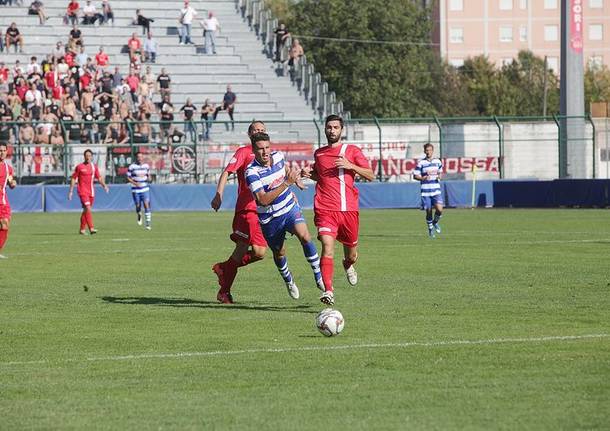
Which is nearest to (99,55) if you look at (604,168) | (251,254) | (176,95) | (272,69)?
(176,95)

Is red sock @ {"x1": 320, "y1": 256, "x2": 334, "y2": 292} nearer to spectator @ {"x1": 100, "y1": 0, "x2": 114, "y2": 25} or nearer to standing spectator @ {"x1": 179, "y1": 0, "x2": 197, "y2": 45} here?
standing spectator @ {"x1": 179, "y1": 0, "x2": 197, "y2": 45}

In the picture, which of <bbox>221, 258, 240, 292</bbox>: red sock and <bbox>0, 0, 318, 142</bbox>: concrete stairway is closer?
<bbox>221, 258, 240, 292</bbox>: red sock

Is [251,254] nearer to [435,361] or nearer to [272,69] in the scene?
[435,361]

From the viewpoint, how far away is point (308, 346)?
11672 millimetres

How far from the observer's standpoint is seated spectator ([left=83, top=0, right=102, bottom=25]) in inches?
2387

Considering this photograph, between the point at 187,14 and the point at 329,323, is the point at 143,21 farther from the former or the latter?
the point at 329,323

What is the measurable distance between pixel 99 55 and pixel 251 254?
41.9m

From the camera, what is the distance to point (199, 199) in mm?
50219

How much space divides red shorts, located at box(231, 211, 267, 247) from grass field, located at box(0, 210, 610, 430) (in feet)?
2.38

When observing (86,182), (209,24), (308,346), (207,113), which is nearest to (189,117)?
(207,113)

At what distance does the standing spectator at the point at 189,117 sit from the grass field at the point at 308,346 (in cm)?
2831

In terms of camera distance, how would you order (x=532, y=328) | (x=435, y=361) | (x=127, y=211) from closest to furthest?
(x=435, y=361), (x=532, y=328), (x=127, y=211)

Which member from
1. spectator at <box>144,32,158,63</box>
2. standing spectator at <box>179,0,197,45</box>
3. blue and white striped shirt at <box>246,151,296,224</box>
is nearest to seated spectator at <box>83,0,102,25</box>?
spectator at <box>144,32,158,63</box>

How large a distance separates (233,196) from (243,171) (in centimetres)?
3486
